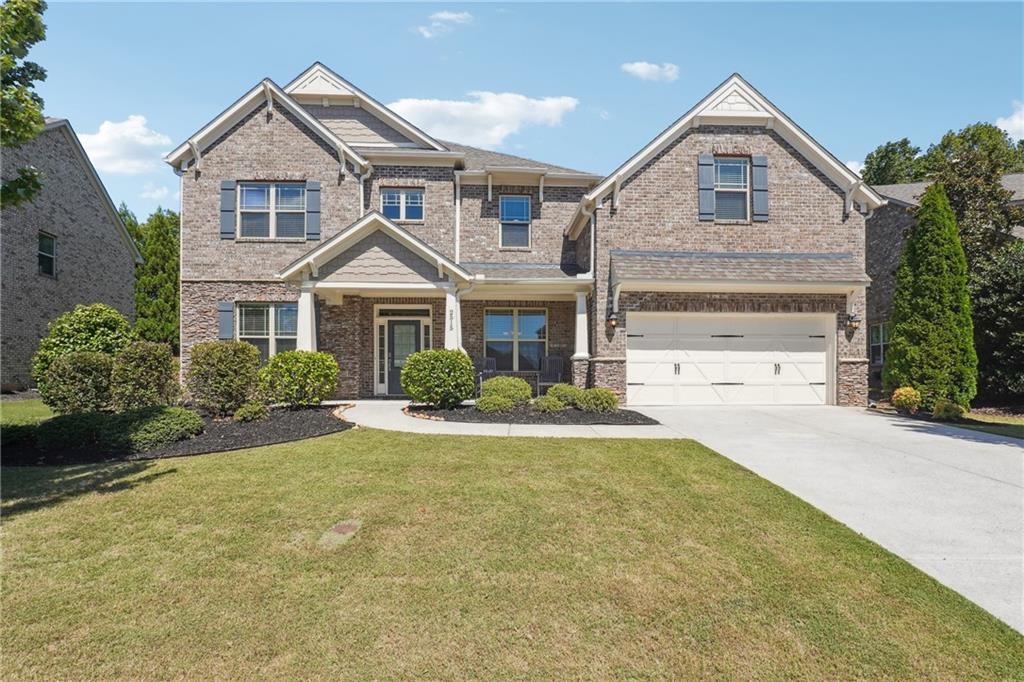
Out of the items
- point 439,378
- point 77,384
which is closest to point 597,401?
point 439,378

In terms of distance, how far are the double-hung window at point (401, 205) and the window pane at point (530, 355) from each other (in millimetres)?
5011

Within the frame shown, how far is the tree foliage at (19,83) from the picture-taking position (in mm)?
5418

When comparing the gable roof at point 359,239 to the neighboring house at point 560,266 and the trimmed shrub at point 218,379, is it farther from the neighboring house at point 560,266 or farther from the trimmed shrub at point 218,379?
the trimmed shrub at point 218,379

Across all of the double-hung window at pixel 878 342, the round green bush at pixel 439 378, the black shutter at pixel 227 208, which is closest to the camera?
the round green bush at pixel 439 378

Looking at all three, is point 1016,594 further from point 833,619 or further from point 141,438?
point 141,438

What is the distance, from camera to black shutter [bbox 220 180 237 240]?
14164 millimetres

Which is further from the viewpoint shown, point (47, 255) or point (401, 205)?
point (47, 255)

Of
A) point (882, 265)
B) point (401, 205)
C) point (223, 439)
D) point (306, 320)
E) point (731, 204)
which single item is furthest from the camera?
point (882, 265)

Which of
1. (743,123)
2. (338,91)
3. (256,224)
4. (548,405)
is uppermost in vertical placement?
(338,91)

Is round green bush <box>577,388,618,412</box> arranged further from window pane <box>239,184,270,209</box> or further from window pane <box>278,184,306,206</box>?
window pane <box>239,184,270,209</box>

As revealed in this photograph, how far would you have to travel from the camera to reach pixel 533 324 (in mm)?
15367

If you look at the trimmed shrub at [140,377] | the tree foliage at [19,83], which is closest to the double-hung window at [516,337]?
the trimmed shrub at [140,377]

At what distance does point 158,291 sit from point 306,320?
699 inches

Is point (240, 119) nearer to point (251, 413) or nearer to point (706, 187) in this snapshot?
point (251, 413)
